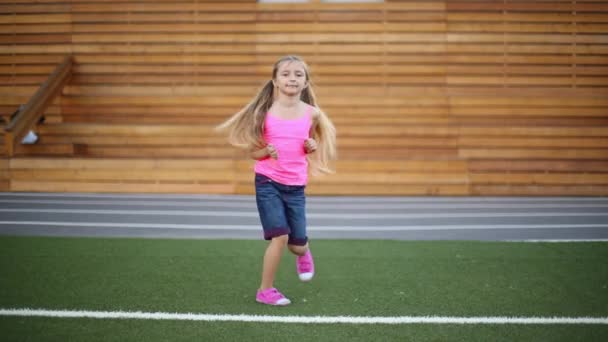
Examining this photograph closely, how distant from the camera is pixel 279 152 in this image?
348 cm

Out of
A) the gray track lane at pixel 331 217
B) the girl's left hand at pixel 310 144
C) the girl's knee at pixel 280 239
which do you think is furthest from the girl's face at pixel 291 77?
the gray track lane at pixel 331 217

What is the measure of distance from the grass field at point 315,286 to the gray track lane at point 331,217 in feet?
1.76

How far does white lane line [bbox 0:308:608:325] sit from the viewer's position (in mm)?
3014

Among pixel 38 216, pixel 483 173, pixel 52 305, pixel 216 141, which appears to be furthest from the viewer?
pixel 216 141

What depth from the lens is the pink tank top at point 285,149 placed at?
3.47 metres

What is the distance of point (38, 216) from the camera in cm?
671

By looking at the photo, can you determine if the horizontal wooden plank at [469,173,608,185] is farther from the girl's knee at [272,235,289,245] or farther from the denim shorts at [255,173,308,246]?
the girl's knee at [272,235,289,245]

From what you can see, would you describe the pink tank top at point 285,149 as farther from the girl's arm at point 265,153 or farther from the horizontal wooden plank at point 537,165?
the horizontal wooden plank at point 537,165

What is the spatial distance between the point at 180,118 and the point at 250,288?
7646 millimetres

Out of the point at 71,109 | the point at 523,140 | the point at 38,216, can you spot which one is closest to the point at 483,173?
the point at 523,140

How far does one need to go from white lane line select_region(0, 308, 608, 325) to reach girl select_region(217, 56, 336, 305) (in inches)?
13.0

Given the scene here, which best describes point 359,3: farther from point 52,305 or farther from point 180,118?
point 52,305

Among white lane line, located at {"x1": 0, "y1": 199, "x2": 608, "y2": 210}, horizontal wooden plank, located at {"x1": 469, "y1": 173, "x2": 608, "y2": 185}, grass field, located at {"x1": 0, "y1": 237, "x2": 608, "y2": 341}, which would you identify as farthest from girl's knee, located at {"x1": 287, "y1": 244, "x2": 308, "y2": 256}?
horizontal wooden plank, located at {"x1": 469, "y1": 173, "x2": 608, "y2": 185}

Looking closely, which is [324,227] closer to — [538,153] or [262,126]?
[262,126]
